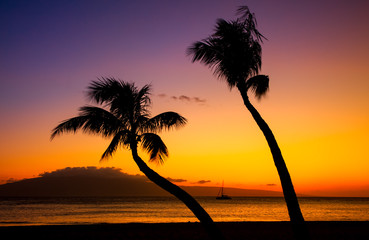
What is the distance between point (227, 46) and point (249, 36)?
2.87ft

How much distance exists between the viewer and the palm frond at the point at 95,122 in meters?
11.1

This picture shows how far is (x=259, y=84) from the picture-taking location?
34.7 feet

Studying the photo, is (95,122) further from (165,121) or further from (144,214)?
(144,214)

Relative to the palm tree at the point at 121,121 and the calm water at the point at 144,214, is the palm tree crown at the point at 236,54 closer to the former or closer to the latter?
the palm tree at the point at 121,121

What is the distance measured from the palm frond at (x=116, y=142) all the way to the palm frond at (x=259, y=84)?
4.39 meters

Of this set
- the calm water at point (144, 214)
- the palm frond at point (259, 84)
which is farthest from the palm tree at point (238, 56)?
the calm water at point (144, 214)

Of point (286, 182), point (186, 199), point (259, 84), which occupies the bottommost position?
point (186, 199)

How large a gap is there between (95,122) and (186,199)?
4095 millimetres

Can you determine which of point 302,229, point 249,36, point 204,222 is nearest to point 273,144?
point 302,229

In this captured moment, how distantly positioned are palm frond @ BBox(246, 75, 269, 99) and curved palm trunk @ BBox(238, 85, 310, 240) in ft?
1.24

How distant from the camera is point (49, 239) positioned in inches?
723

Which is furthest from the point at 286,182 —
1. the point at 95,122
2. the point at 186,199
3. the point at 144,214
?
the point at 144,214

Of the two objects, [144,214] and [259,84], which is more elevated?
[259,84]

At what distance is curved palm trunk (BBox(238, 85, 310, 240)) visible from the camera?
8.62 m
